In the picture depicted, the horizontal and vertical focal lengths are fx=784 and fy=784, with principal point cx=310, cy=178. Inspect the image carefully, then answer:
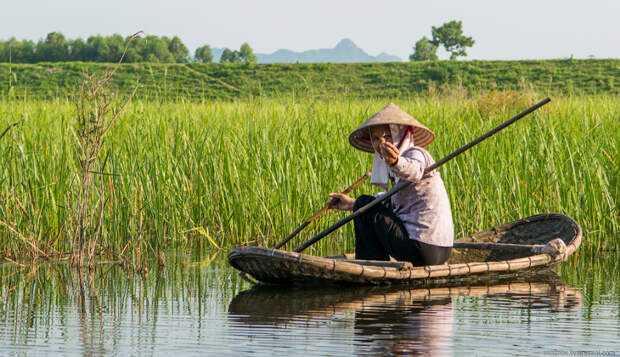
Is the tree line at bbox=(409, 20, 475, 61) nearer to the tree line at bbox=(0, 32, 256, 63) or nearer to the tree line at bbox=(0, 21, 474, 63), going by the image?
the tree line at bbox=(0, 21, 474, 63)

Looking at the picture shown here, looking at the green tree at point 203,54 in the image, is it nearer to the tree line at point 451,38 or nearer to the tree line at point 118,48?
the tree line at point 118,48

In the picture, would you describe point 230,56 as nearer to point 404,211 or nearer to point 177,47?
point 177,47

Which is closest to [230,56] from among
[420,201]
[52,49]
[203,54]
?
[203,54]

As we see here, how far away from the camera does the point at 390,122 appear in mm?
5059

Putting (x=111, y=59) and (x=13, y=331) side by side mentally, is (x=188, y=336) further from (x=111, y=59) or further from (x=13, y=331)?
(x=111, y=59)

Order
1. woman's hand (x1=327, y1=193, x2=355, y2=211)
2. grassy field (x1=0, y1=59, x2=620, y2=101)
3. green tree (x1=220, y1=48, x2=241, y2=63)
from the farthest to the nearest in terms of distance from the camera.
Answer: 1. green tree (x1=220, y1=48, x2=241, y2=63)
2. grassy field (x1=0, y1=59, x2=620, y2=101)
3. woman's hand (x1=327, y1=193, x2=355, y2=211)

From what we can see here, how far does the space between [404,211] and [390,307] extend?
100 cm

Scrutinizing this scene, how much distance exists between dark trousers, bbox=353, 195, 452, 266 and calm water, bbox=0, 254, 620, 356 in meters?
0.30

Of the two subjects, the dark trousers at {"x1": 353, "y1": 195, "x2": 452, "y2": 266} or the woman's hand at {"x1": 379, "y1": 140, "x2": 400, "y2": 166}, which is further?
the dark trousers at {"x1": 353, "y1": 195, "x2": 452, "y2": 266}

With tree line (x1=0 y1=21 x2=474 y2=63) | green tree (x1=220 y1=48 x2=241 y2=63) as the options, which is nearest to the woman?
tree line (x1=0 y1=21 x2=474 y2=63)

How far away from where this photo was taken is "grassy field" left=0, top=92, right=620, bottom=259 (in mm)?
6406

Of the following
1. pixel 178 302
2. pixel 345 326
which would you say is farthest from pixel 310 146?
pixel 345 326

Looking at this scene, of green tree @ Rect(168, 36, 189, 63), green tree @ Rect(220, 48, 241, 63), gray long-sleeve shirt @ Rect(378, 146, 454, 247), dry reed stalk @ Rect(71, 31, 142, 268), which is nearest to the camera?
gray long-sleeve shirt @ Rect(378, 146, 454, 247)

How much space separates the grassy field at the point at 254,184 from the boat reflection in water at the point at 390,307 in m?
1.42
